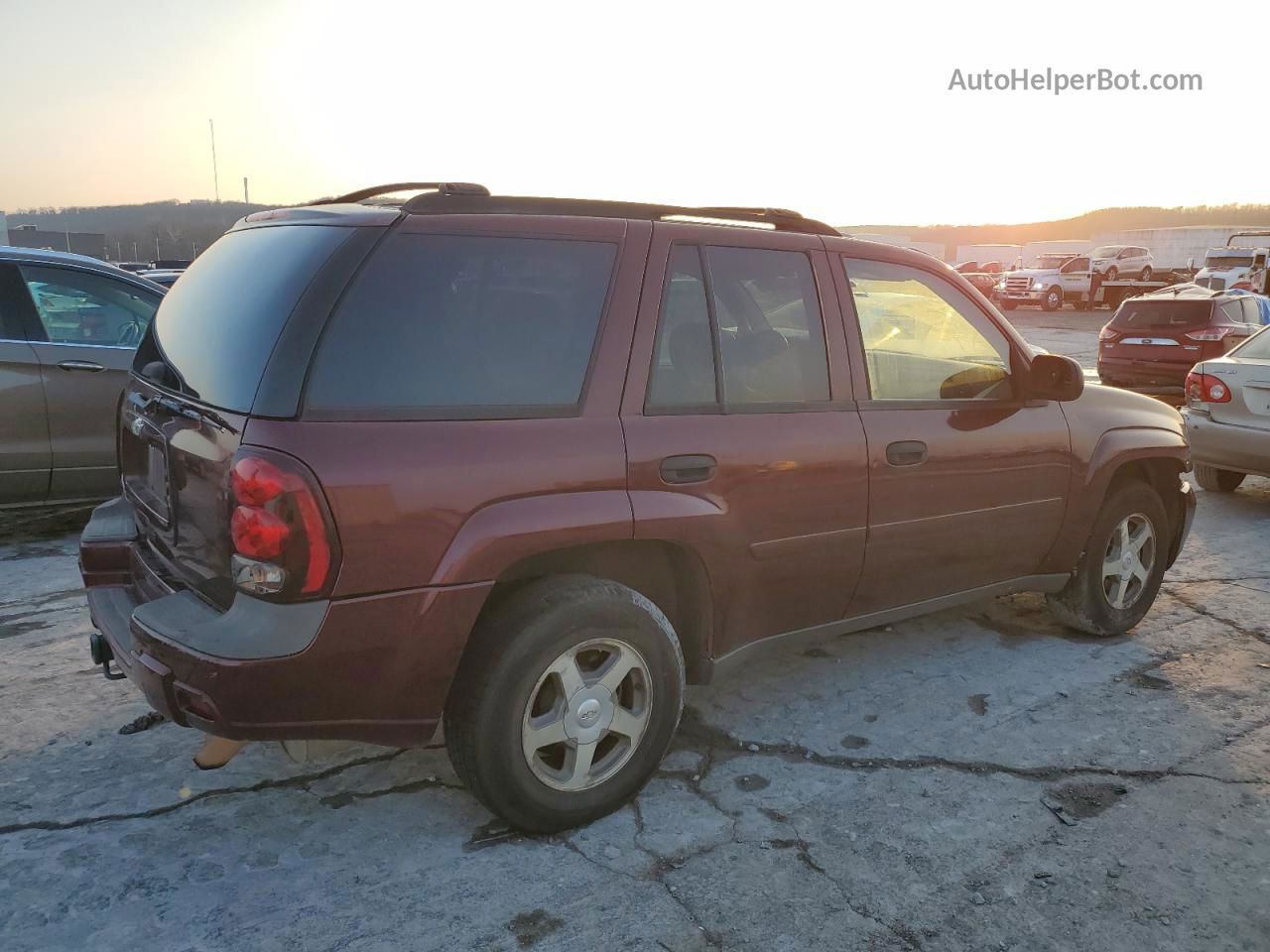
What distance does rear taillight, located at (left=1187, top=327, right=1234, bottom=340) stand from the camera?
13297 millimetres

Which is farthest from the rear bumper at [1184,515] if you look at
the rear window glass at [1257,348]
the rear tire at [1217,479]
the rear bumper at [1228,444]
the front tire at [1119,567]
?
the rear tire at [1217,479]

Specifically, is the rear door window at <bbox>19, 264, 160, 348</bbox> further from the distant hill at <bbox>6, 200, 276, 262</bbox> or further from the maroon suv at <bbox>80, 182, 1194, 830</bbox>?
the distant hill at <bbox>6, 200, 276, 262</bbox>

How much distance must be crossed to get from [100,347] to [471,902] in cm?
482

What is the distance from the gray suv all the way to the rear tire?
25.7 feet

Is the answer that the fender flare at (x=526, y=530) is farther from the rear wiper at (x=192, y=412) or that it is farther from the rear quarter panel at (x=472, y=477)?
the rear wiper at (x=192, y=412)

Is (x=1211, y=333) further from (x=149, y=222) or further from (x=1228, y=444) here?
(x=149, y=222)

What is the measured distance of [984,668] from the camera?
432 cm

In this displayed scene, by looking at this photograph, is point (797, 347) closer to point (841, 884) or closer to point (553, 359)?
point (553, 359)

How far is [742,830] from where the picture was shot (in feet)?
9.87

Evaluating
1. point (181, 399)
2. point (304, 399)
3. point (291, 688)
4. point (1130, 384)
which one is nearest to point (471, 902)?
point (291, 688)

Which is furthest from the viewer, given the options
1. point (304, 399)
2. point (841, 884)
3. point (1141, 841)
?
point (1141, 841)

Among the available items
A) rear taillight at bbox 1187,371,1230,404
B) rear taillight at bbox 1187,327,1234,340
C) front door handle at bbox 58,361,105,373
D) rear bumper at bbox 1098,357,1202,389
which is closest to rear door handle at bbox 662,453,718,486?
front door handle at bbox 58,361,105,373

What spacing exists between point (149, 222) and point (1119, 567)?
13661cm

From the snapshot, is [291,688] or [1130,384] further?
[1130,384]
